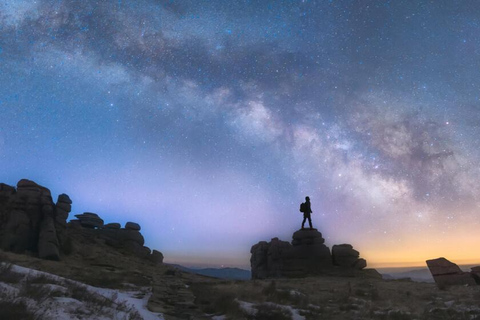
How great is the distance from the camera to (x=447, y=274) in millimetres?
21344

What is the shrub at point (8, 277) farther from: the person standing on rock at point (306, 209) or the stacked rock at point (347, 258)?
the stacked rock at point (347, 258)

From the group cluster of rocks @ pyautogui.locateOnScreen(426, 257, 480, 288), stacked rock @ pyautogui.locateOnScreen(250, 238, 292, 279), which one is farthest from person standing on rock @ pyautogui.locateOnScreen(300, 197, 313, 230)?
cluster of rocks @ pyautogui.locateOnScreen(426, 257, 480, 288)

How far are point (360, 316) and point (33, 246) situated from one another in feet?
78.9

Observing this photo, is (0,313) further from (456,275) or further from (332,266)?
(332,266)

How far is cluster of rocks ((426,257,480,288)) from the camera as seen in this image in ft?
66.5

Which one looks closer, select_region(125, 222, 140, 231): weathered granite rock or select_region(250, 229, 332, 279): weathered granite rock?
select_region(250, 229, 332, 279): weathered granite rock

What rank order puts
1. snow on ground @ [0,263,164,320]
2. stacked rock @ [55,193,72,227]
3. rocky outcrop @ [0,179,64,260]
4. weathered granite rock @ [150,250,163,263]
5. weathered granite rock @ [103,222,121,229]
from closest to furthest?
snow on ground @ [0,263,164,320] < rocky outcrop @ [0,179,64,260] < stacked rock @ [55,193,72,227] < weathered granite rock @ [150,250,163,263] < weathered granite rock @ [103,222,121,229]

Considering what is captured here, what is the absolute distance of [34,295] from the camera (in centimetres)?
592

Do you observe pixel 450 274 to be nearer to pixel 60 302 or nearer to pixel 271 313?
pixel 271 313

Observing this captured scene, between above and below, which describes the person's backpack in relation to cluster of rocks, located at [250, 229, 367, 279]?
above

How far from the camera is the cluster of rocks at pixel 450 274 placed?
20281 millimetres

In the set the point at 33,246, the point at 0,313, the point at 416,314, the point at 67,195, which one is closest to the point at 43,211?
the point at 33,246

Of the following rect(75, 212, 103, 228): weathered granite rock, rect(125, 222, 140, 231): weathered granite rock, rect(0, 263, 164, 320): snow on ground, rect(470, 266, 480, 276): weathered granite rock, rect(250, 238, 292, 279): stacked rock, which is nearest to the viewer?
rect(0, 263, 164, 320): snow on ground

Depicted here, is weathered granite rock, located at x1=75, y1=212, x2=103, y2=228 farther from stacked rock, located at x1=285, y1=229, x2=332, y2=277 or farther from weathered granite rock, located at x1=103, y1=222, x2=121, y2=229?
stacked rock, located at x1=285, y1=229, x2=332, y2=277
